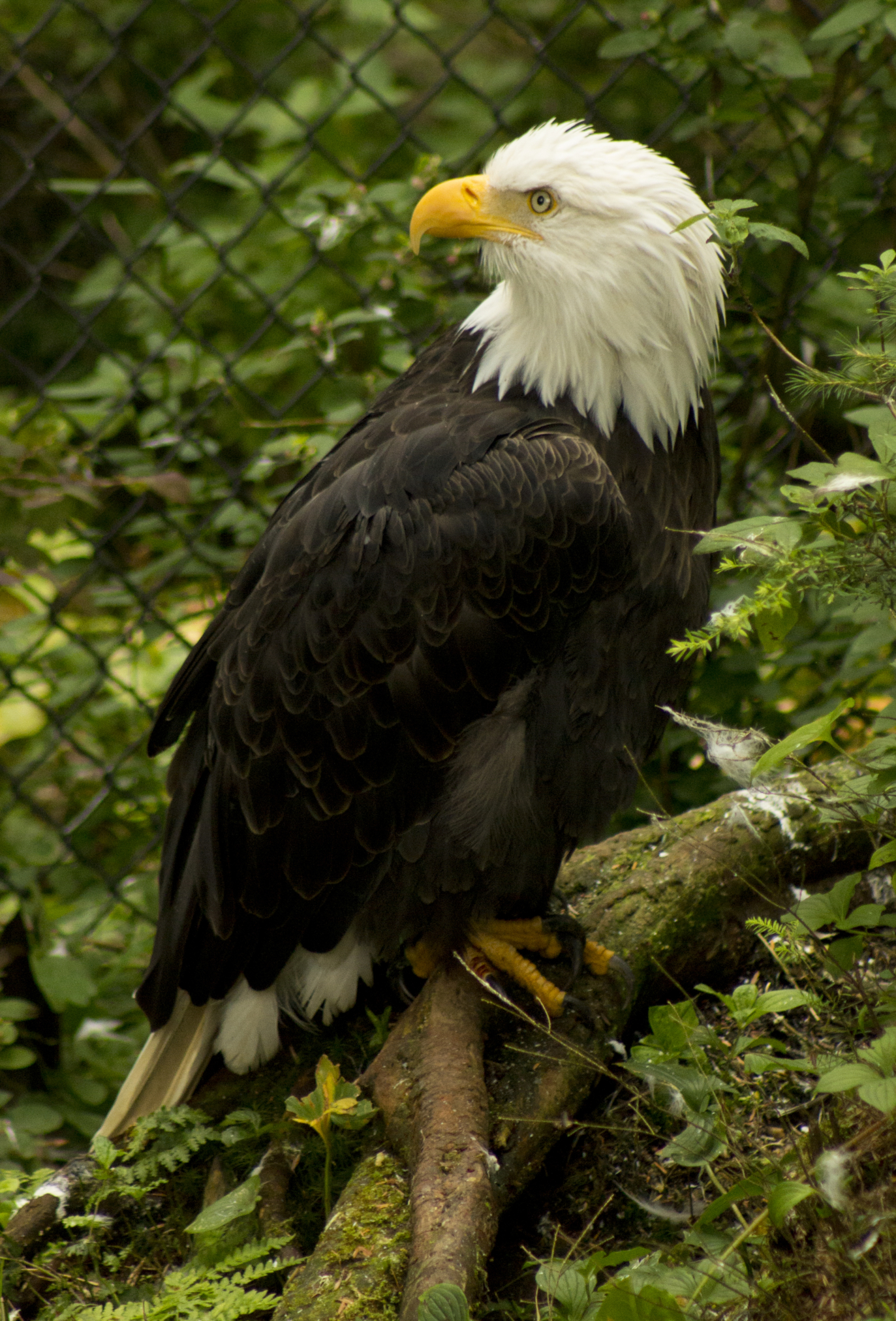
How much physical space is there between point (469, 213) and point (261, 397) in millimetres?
2140

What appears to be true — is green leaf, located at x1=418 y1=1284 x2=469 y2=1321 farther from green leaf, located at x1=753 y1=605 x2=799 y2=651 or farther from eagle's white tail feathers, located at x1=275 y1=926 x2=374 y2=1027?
eagle's white tail feathers, located at x1=275 y1=926 x2=374 y2=1027

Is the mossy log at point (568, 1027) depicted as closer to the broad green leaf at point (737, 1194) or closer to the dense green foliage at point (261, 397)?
the broad green leaf at point (737, 1194)

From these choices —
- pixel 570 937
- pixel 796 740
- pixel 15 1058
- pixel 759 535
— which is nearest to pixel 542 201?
pixel 759 535

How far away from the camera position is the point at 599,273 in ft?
8.61

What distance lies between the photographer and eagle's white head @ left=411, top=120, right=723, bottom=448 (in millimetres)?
2598

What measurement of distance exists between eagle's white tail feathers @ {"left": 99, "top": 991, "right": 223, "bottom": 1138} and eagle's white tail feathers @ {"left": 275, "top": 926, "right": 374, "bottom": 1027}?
7.5 inches

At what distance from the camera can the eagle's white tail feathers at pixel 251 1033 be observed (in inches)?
111

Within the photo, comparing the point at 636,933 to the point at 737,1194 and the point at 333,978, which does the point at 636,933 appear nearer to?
the point at 333,978

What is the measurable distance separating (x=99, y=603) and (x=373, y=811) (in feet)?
5.58

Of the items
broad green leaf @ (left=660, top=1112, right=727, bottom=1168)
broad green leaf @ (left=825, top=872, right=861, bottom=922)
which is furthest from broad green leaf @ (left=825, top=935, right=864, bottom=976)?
broad green leaf @ (left=660, top=1112, right=727, bottom=1168)

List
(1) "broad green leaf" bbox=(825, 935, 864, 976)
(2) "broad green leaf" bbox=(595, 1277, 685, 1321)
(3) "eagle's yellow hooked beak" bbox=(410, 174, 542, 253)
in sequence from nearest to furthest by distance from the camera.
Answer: (2) "broad green leaf" bbox=(595, 1277, 685, 1321)
(1) "broad green leaf" bbox=(825, 935, 864, 976)
(3) "eagle's yellow hooked beak" bbox=(410, 174, 542, 253)

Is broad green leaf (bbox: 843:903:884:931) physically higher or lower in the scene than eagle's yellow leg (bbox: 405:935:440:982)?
higher

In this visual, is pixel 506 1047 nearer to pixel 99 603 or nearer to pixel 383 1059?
pixel 383 1059

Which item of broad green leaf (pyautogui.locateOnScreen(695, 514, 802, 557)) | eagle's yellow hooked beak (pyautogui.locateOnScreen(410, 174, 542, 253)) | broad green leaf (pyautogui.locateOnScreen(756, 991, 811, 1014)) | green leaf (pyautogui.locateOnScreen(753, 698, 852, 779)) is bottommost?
broad green leaf (pyautogui.locateOnScreen(756, 991, 811, 1014))
